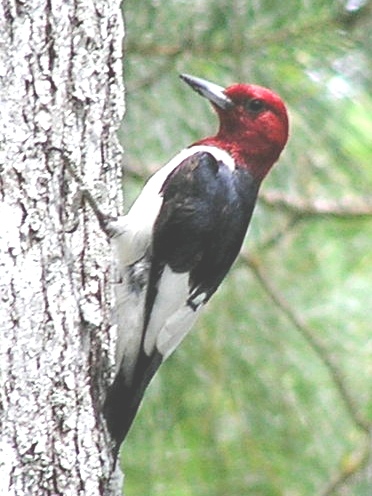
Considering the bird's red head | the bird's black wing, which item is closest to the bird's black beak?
the bird's red head

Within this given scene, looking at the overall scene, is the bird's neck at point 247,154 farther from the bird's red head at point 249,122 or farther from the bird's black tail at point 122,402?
the bird's black tail at point 122,402

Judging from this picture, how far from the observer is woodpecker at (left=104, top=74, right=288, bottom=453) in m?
2.89

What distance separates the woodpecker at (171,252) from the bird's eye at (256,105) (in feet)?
0.56

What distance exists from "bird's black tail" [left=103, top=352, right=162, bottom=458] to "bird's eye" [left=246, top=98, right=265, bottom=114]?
69 centimetres

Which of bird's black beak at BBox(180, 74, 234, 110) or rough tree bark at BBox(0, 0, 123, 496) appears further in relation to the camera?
bird's black beak at BBox(180, 74, 234, 110)

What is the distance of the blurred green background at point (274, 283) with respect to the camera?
3787mm

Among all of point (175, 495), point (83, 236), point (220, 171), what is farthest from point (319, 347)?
point (83, 236)

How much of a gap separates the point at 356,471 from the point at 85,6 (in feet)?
5.42

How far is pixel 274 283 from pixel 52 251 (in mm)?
1535

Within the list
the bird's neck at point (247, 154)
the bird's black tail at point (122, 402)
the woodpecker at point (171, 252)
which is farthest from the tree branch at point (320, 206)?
the bird's black tail at point (122, 402)

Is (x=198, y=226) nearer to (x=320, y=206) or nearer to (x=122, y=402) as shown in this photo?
(x=122, y=402)

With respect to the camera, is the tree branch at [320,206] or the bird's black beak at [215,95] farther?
the tree branch at [320,206]

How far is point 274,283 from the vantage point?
4.05m

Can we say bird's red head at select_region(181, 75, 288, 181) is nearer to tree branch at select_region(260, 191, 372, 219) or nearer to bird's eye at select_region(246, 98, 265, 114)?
bird's eye at select_region(246, 98, 265, 114)
